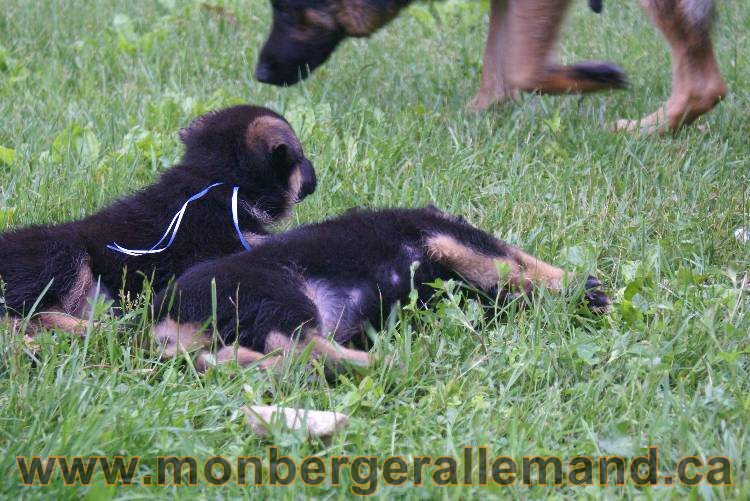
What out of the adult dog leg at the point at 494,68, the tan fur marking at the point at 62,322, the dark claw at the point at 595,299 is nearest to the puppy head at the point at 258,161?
the tan fur marking at the point at 62,322

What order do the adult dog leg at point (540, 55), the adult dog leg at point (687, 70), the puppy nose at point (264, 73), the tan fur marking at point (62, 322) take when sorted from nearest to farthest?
the tan fur marking at point (62, 322) < the adult dog leg at point (540, 55) < the adult dog leg at point (687, 70) < the puppy nose at point (264, 73)

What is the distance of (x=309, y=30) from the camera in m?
5.44

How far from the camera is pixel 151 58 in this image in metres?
6.47

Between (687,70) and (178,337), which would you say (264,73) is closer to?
(687,70)

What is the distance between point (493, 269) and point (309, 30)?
8.43 ft

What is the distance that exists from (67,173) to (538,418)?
9.39 ft

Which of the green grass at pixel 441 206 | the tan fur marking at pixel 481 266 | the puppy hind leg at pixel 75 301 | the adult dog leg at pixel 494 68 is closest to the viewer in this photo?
the green grass at pixel 441 206

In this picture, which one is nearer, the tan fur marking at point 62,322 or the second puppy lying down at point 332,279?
the second puppy lying down at point 332,279

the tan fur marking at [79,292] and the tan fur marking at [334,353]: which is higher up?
the tan fur marking at [334,353]

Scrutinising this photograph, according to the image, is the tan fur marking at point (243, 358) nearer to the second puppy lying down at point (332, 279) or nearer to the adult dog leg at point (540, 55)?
the second puppy lying down at point (332, 279)

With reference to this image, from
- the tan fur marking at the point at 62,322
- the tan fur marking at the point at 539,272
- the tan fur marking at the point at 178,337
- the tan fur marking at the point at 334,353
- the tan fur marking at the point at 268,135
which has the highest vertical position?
the tan fur marking at the point at 268,135

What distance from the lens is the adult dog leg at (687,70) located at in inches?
201

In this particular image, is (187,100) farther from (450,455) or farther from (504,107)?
(450,455)

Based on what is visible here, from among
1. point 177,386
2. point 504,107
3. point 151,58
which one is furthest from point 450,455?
point 151,58
